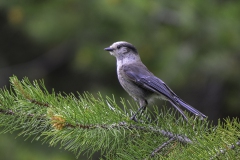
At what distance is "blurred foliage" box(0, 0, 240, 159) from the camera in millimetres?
7891

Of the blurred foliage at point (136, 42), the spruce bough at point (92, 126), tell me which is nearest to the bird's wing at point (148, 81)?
the spruce bough at point (92, 126)

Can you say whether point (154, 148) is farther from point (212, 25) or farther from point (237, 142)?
point (212, 25)

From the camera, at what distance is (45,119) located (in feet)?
10.2

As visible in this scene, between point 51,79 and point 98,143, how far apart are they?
315 inches

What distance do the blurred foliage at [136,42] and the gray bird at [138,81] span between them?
2.10 m

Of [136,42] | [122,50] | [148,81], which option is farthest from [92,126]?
[136,42]

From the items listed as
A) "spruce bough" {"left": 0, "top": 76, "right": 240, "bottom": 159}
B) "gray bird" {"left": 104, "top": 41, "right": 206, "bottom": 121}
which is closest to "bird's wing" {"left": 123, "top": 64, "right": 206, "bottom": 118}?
"gray bird" {"left": 104, "top": 41, "right": 206, "bottom": 121}

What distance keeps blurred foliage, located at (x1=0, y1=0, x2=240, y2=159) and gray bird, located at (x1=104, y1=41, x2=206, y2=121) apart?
210 centimetres

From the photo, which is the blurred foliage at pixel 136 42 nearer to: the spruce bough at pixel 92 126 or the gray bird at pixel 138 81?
the gray bird at pixel 138 81

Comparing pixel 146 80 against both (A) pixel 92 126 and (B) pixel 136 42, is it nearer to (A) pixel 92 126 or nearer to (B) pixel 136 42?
(A) pixel 92 126

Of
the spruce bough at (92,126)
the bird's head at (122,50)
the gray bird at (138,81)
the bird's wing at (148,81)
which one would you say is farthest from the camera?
the bird's head at (122,50)

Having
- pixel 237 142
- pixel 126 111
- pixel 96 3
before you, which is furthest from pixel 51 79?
pixel 237 142

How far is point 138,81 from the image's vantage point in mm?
4938

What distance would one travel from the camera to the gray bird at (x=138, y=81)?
4500mm
